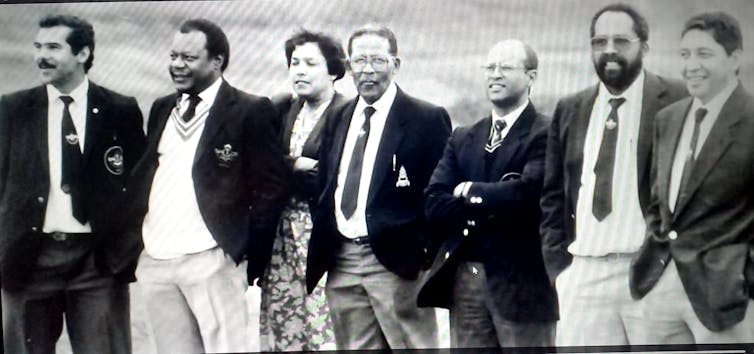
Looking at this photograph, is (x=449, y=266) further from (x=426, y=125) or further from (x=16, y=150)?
(x=16, y=150)

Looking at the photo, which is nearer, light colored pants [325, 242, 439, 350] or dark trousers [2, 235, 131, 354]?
light colored pants [325, 242, 439, 350]

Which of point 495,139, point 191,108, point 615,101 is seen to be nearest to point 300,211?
point 191,108

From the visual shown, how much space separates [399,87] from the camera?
4605 mm

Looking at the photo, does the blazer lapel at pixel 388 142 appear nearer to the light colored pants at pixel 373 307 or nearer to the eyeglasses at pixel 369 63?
the eyeglasses at pixel 369 63

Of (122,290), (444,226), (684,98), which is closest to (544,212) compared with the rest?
(444,226)

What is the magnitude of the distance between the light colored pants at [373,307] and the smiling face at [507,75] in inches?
32.4

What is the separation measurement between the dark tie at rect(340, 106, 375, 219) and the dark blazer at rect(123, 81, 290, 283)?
262mm

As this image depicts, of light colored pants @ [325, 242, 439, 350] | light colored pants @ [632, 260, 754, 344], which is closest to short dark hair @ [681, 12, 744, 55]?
light colored pants @ [632, 260, 754, 344]

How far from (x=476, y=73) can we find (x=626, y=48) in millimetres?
616

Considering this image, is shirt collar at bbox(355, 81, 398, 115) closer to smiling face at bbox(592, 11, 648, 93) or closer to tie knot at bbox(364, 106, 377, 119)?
tie knot at bbox(364, 106, 377, 119)

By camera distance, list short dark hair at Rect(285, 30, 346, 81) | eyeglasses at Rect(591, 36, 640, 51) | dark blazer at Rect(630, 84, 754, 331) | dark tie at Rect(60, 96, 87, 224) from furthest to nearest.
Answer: dark tie at Rect(60, 96, 87, 224) < short dark hair at Rect(285, 30, 346, 81) < eyeglasses at Rect(591, 36, 640, 51) < dark blazer at Rect(630, 84, 754, 331)

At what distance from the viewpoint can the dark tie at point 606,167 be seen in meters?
4.52

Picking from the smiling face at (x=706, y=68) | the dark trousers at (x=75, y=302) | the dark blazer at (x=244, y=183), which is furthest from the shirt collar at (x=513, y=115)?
the dark trousers at (x=75, y=302)

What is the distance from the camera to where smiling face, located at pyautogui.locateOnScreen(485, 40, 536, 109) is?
14.9 ft
